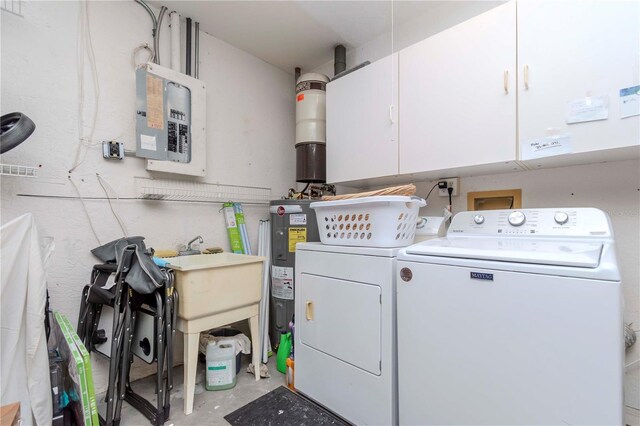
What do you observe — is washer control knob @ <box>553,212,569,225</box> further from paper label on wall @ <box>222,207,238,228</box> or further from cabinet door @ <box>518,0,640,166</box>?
paper label on wall @ <box>222,207,238,228</box>

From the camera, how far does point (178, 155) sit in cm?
201

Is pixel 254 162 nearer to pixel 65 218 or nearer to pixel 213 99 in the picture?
pixel 213 99

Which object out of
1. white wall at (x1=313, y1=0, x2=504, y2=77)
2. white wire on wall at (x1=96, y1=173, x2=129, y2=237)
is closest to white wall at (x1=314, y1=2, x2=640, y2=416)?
white wall at (x1=313, y1=0, x2=504, y2=77)

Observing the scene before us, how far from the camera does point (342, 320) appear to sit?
1507mm

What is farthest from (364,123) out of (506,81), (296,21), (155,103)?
(155,103)

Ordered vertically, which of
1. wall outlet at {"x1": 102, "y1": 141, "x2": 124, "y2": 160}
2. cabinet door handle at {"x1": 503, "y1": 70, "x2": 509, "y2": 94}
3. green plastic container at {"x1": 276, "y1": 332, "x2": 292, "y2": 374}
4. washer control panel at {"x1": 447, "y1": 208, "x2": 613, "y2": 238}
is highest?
cabinet door handle at {"x1": 503, "y1": 70, "x2": 509, "y2": 94}

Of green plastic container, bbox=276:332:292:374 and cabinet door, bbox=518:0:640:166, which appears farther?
green plastic container, bbox=276:332:292:374

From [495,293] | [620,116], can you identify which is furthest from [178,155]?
[620,116]

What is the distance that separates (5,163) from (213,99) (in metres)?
1.33

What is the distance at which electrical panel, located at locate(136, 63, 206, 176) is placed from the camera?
1831mm

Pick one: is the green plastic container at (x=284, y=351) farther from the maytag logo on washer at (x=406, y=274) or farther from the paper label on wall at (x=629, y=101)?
the paper label on wall at (x=629, y=101)

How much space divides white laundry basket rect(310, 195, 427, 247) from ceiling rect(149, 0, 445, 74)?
1.47 metres

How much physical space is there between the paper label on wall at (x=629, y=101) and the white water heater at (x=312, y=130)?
172 cm

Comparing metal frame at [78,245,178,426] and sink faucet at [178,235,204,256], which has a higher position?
sink faucet at [178,235,204,256]
